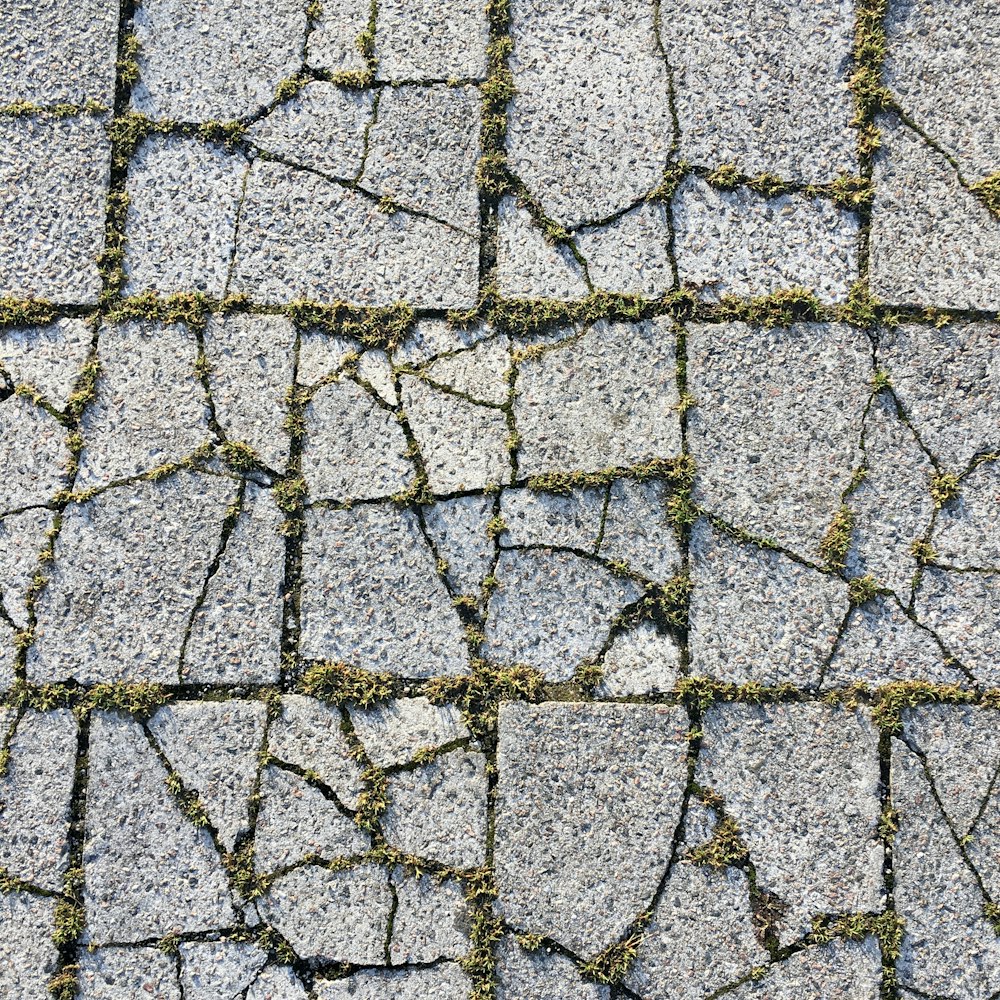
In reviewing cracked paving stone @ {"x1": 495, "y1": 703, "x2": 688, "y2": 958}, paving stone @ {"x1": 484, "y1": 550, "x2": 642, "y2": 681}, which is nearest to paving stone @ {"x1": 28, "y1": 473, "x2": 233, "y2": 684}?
paving stone @ {"x1": 484, "y1": 550, "x2": 642, "y2": 681}

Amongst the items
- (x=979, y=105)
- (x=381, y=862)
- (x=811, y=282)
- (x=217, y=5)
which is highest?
(x=217, y=5)

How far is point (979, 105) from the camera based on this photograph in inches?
100

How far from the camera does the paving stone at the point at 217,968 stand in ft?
7.79

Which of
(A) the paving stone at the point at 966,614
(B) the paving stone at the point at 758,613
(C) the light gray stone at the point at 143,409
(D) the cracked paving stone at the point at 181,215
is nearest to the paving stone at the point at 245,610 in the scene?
(C) the light gray stone at the point at 143,409

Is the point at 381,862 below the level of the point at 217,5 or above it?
below

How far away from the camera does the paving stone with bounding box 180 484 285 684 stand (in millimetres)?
2445

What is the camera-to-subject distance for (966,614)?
2.45 metres

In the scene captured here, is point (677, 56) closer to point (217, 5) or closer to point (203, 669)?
point (217, 5)

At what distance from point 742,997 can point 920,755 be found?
0.78 meters

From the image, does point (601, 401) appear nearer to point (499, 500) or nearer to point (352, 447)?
point (499, 500)

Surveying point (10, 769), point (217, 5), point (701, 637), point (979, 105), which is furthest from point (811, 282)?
point (10, 769)

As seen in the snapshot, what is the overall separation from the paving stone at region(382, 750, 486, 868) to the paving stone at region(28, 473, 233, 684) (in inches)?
27.2

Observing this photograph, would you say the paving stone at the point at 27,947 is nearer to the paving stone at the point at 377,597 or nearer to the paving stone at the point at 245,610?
the paving stone at the point at 245,610

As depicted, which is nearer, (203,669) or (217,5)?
(203,669)
